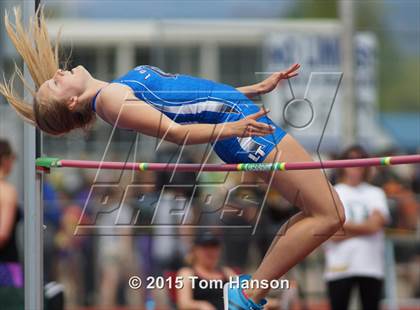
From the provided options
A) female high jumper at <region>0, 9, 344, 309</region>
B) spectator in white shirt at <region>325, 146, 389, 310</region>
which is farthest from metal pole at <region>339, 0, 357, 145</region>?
female high jumper at <region>0, 9, 344, 309</region>

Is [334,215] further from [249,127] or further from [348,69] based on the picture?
[348,69]

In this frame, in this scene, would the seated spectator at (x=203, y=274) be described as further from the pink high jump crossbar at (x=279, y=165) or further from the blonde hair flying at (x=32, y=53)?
the blonde hair flying at (x=32, y=53)

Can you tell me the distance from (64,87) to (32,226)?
685mm

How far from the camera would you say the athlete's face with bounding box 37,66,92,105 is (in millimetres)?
4781

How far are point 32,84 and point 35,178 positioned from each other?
1.45 feet

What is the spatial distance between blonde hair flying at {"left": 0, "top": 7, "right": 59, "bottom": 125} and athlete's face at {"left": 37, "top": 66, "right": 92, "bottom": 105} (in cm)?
10

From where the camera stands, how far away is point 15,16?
16.2 ft

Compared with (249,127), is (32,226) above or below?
below

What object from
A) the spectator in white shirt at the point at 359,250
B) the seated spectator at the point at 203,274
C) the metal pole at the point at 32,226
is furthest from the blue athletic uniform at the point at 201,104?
the spectator in white shirt at the point at 359,250

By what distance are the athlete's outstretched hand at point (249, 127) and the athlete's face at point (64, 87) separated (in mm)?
727

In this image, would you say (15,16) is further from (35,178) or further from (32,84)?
(35,178)

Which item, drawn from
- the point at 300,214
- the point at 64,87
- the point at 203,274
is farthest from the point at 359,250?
the point at 64,87

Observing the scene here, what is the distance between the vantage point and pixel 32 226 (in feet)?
16.3

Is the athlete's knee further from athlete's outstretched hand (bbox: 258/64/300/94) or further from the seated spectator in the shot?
the seated spectator
